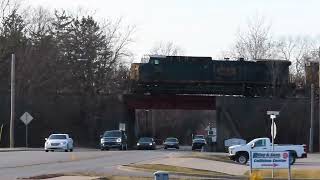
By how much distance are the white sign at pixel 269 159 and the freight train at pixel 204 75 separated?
5086cm

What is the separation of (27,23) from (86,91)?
11.7 m

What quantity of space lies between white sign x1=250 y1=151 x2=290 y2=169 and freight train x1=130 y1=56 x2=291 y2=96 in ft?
167

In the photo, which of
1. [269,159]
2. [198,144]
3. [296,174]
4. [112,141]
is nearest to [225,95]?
[198,144]

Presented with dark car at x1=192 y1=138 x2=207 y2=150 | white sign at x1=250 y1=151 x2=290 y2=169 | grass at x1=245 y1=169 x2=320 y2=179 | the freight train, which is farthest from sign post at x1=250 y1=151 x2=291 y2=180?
dark car at x1=192 y1=138 x2=207 y2=150

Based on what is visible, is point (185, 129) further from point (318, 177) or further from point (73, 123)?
point (318, 177)

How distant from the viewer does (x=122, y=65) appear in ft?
319

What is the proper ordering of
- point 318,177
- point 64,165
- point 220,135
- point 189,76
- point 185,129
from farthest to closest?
point 185,129 < point 220,135 < point 189,76 < point 64,165 < point 318,177

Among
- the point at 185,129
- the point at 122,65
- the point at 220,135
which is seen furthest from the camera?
the point at 185,129

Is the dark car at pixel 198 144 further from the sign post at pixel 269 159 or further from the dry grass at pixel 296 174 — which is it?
the sign post at pixel 269 159

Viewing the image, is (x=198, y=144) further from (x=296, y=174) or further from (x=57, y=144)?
(x=296, y=174)

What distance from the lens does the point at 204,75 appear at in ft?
251

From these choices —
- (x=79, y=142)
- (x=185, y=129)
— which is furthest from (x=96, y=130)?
(x=185, y=129)

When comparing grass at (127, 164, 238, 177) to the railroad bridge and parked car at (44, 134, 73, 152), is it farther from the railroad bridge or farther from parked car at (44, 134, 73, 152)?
the railroad bridge

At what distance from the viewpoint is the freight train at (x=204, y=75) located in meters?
75.4
